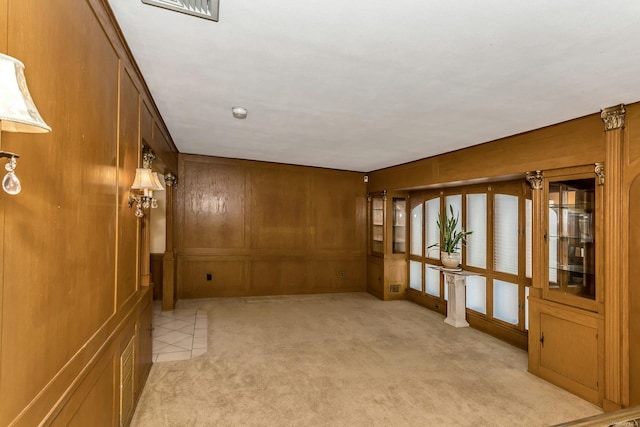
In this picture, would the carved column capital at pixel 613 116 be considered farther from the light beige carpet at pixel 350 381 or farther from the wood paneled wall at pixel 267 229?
the wood paneled wall at pixel 267 229

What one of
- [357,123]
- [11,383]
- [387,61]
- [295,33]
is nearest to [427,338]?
[357,123]

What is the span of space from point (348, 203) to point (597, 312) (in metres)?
4.58

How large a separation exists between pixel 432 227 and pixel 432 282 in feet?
3.15

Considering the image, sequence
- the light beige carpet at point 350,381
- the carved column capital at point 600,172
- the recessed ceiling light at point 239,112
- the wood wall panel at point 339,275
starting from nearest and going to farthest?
the light beige carpet at point 350,381 → the carved column capital at point 600,172 → the recessed ceiling light at point 239,112 → the wood wall panel at point 339,275

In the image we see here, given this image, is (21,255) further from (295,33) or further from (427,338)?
(427,338)

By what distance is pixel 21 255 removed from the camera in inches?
41.3

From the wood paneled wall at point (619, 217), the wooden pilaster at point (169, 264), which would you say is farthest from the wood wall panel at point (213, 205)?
the wood paneled wall at point (619, 217)

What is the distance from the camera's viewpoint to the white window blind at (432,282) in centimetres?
571

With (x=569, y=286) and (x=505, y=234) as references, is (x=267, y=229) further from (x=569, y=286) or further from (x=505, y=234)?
(x=569, y=286)

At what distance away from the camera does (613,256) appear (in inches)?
110

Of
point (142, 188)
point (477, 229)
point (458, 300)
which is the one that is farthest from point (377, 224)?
point (142, 188)

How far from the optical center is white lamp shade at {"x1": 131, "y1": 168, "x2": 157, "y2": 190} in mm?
Answer: 2428

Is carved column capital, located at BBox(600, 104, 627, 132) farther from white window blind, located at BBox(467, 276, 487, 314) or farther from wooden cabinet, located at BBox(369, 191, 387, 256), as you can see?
wooden cabinet, located at BBox(369, 191, 387, 256)

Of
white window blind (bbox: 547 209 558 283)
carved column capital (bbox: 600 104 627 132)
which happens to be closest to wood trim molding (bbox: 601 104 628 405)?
carved column capital (bbox: 600 104 627 132)
